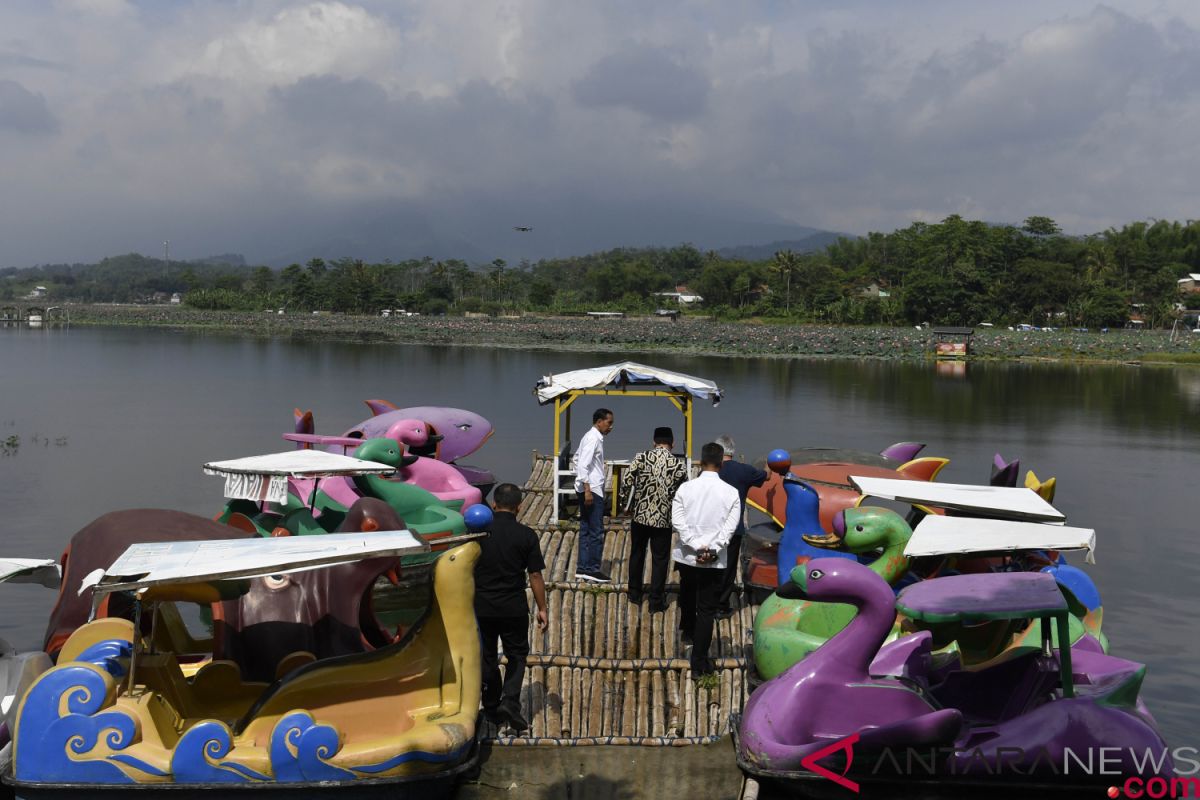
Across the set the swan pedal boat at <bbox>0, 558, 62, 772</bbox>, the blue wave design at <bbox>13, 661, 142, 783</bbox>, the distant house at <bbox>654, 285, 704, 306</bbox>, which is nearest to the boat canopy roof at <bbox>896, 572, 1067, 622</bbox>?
the blue wave design at <bbox>13, 661, 142, 783</bbox>

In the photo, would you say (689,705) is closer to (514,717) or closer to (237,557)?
(514,717)

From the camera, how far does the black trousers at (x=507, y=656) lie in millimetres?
7391

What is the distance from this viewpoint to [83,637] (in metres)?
6.98

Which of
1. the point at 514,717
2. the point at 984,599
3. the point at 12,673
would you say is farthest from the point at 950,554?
the point at 12,673

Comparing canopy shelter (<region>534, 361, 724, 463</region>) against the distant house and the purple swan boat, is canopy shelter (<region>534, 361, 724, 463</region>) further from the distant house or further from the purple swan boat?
the distant house

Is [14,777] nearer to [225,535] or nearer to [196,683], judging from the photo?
[196,683]

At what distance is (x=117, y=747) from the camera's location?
20.2 ft

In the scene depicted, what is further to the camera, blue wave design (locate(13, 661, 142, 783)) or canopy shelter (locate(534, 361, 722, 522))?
canopy shelter (locate(534, 361, 722, 522))

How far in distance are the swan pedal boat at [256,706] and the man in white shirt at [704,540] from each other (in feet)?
7.05

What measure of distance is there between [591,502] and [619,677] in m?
2.75

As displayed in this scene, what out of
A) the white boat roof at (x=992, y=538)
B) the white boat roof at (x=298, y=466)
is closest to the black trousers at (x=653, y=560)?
the white boat roof at (x=992, y=538)

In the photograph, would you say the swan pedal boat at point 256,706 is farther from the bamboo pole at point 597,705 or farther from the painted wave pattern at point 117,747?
the bamboo pole at point 597,705

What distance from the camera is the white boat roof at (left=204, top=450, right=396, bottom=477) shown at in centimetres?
1045

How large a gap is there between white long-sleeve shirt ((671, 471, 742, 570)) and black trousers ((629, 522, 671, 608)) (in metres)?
0.84
